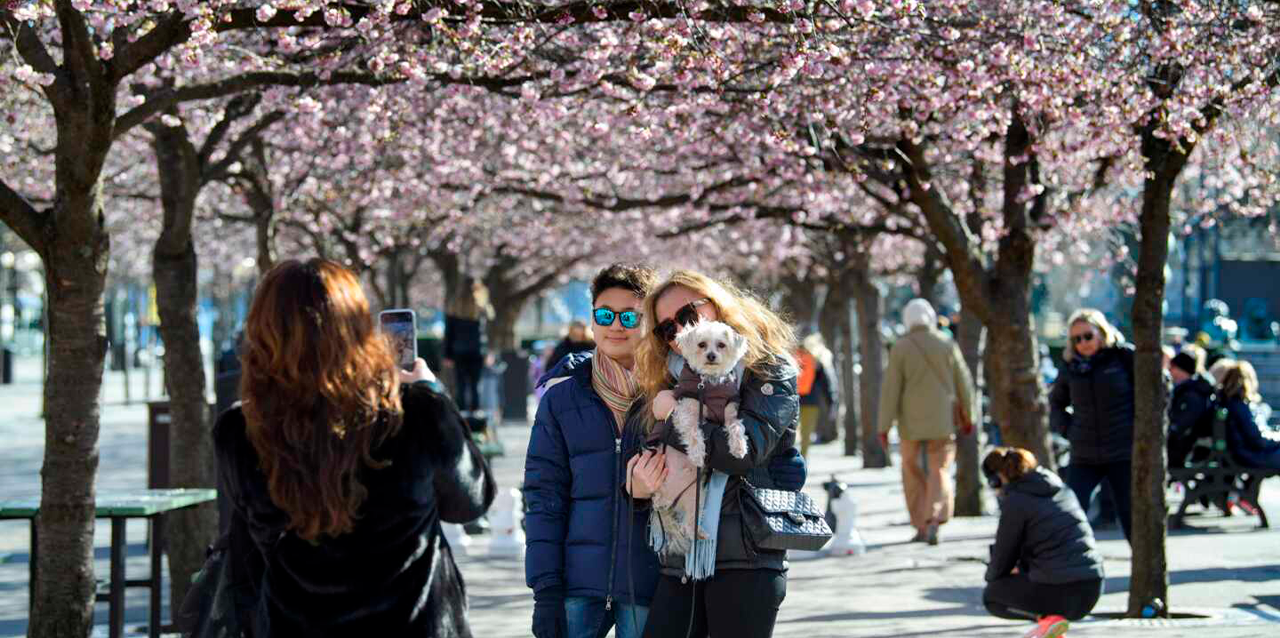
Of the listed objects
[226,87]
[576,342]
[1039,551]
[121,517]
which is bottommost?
[1039,551]

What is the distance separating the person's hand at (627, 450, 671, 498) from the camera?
5.01 metres

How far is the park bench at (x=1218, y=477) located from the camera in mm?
14602

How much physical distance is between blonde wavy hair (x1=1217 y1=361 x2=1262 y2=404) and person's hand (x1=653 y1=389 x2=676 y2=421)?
35.5ft

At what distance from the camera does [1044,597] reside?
8.29 meters

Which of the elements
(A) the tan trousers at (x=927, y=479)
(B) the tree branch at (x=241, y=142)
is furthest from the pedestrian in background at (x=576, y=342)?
(B) the tree branch at (x=241, y=142)

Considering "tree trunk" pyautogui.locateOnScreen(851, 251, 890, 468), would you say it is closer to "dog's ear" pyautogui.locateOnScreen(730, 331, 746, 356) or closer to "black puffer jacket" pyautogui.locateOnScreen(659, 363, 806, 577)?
"black puffer jacket" pyautogui.locateOnScreen(659, 363, 806, 577)

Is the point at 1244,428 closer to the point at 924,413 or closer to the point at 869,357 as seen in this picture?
the point at 924,413

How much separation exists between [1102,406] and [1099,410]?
33mm

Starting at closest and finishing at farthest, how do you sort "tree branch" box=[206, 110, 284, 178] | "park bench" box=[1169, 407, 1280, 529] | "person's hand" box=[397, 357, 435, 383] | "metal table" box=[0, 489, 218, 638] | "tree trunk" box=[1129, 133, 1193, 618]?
"person's hand" box=[397, 357, 435, 383] → "metal table" box=[0, 489, 218, 638] → "tree trunk" box=[1129, 133, 1193, 618] → "tree branch" box=[206, 110, 284, 178] → "park bench" box=[1169, 407, 1280, 529]

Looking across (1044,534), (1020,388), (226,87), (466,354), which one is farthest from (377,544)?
(466,354)

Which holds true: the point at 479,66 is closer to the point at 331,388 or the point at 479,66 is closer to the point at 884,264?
the point at 331,388

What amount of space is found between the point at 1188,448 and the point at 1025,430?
→ 94.8 inches

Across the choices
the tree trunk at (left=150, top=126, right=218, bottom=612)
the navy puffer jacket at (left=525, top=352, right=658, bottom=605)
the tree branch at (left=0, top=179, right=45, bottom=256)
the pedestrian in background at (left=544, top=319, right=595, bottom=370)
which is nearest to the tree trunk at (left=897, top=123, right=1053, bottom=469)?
the tree trunk at (left=150, top=126, right=218, bottom=612)

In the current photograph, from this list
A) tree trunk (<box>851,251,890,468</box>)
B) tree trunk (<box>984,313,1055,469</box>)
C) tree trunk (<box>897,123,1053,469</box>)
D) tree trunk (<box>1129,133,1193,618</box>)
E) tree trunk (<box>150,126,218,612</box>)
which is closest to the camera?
tree trunk (<box>1129,133,1193,618</box>)
